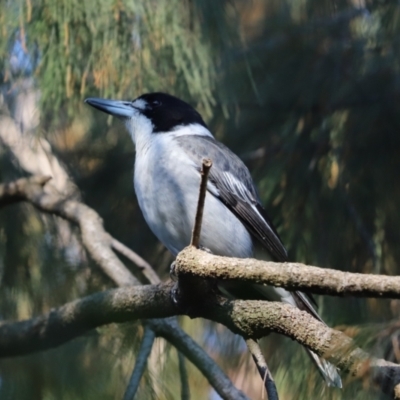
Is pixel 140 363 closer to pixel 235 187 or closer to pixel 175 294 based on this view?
pixel 175 294

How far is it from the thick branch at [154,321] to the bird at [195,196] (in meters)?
0.34

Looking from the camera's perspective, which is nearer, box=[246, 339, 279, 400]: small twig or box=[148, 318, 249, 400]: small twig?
box=[246, 339, 279, 400]: small twig

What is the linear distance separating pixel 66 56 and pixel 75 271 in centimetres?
72

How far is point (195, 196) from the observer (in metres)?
2.82

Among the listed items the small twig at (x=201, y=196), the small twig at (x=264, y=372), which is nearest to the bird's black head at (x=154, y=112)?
the small twig at (x=201, y=196)

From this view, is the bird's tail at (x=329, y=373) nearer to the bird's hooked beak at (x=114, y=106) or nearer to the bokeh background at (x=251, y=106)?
the bokeh background at (x=251, y=106)

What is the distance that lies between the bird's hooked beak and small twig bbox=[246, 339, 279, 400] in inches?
45.0

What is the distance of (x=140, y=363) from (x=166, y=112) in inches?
45.1

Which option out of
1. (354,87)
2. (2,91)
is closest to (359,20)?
Answer: (354,87)

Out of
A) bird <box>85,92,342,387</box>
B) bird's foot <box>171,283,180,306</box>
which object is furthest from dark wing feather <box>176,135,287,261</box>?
bird's foot <box>171,283,180,306</box>

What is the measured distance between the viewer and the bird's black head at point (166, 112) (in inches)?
123

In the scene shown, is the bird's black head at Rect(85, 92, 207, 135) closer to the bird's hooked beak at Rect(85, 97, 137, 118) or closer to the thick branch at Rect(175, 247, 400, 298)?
the bird's hooked beak at Rect(85, 97, 137, 118)

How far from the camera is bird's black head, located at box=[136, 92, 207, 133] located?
10.2 feet

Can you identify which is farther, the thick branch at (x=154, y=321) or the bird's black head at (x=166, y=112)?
the bird's black head at (x=166, y=112)
